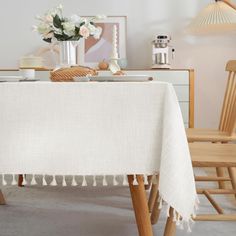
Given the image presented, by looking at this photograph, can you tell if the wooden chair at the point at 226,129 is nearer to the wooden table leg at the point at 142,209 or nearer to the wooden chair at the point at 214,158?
the wooden chair at the point at 214,158

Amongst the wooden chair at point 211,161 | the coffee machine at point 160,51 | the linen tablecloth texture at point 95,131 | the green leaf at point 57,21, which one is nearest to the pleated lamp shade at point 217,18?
the coffee machine at point 160,51

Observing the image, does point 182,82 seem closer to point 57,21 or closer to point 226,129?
point 226,129

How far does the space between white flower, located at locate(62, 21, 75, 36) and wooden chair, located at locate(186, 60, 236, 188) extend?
3.12 feet

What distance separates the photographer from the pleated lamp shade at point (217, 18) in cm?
360

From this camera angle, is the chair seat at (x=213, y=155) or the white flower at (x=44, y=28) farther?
the white flower at (x=44, y=28)

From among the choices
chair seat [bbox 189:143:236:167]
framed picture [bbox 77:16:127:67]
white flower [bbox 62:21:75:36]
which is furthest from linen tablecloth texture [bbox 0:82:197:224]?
framed picture [bbox 77:16:127:67]

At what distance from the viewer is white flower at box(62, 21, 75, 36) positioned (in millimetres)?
1953

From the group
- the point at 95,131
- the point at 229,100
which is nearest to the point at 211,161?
the point at 95,131

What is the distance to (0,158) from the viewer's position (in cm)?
146

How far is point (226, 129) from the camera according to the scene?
2.73 metres

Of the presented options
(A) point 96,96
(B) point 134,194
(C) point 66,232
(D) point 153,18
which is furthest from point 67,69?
(D) point 153,18

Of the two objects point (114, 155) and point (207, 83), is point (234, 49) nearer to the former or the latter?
point (207, 83)

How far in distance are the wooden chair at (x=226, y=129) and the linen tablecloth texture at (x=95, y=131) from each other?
984 millimetres

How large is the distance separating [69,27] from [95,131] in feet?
2.34
